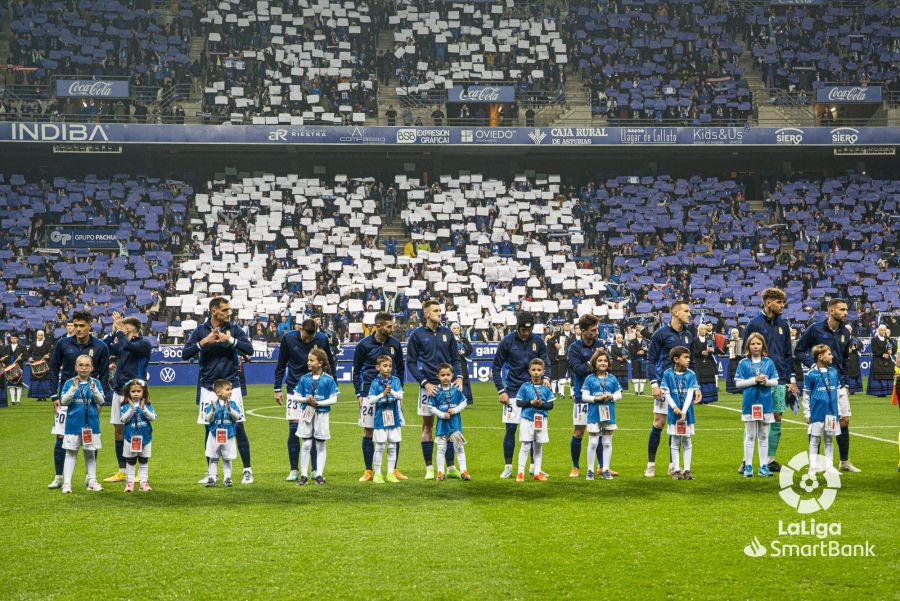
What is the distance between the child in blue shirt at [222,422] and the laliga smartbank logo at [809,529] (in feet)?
21.6

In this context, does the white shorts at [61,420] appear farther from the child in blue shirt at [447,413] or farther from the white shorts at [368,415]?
the child in blue shirt at [447,413]

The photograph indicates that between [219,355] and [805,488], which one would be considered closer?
[805,488]

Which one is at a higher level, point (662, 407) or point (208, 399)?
point (208, 399)

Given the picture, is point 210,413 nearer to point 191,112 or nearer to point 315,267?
point 315,267

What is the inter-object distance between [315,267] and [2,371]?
17589 mm

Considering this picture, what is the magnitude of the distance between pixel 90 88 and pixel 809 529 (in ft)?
137

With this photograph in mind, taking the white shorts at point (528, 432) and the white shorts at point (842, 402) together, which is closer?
the white shorts at point (528, 432)

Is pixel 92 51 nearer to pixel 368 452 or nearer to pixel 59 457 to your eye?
pixel 59 457

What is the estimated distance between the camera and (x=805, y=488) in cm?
1193

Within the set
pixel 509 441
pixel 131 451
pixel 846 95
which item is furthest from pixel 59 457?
pixel 846 95

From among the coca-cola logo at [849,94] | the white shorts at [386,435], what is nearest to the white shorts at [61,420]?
the white shorts at [386,435]

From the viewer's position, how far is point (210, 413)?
1273 cm

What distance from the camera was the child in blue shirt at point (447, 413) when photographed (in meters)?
13.3

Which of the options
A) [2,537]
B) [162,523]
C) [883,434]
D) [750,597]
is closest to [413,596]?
[750,597]
